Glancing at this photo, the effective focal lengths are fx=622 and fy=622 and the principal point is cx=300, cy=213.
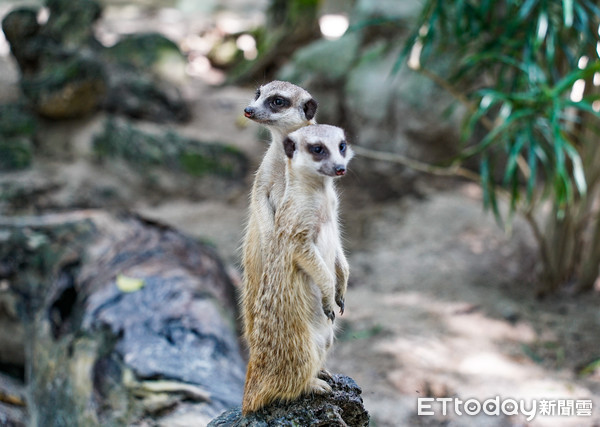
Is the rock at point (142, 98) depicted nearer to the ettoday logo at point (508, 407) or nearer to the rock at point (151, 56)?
the rock at point (151, 56)

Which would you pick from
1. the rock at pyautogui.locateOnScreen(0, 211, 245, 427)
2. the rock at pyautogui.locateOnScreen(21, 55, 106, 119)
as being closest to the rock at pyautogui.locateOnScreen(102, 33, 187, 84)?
the rock at pyautogui.locateOnScreen(21, 55, 106, 119)

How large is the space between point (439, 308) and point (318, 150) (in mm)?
2860

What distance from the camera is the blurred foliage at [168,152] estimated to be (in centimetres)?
665

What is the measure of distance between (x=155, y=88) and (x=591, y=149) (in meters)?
4.91

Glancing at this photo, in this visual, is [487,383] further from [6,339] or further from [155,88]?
[155,88]

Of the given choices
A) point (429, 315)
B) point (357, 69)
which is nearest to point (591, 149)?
point (429, 315)

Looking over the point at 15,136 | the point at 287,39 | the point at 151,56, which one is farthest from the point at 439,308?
the point at 287,39

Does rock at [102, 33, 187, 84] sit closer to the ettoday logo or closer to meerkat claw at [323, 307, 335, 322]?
the ettoday logo

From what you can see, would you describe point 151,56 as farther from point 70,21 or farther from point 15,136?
point 15,136

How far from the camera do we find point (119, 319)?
275 cm

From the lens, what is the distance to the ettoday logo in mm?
3193

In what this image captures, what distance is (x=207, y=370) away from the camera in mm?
2508

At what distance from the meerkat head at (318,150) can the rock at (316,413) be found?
71 centimetres

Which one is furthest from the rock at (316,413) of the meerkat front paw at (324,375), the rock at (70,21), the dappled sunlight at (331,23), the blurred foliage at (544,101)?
the dappled sunlight at (331,23)
